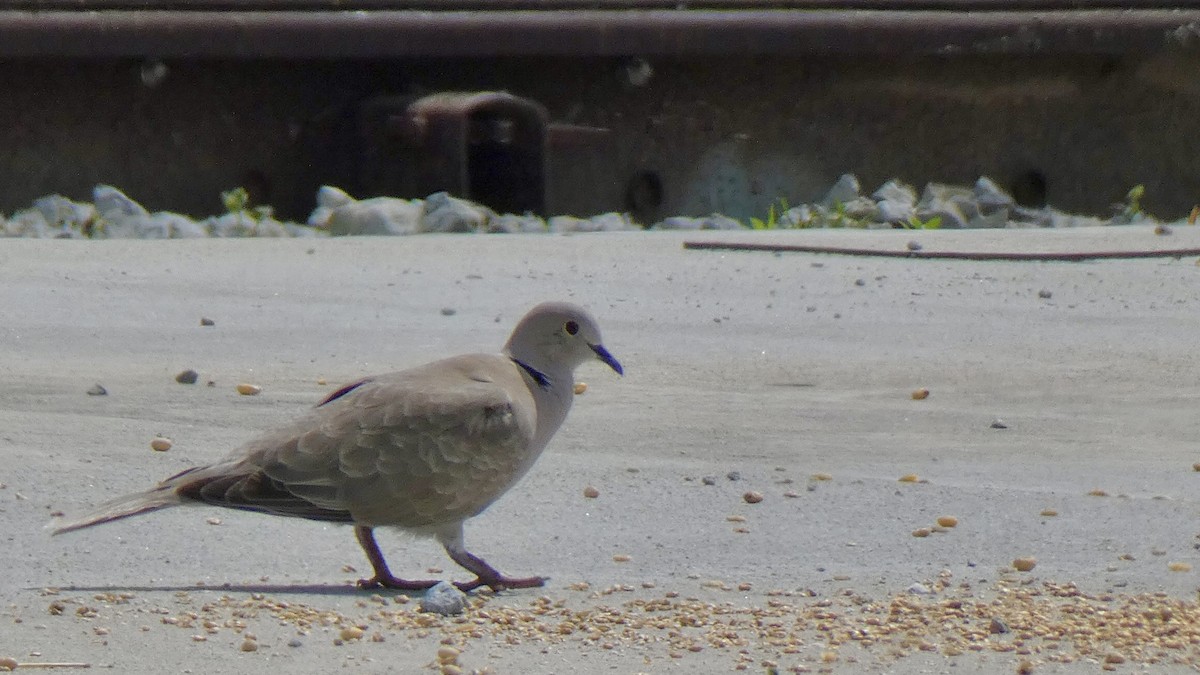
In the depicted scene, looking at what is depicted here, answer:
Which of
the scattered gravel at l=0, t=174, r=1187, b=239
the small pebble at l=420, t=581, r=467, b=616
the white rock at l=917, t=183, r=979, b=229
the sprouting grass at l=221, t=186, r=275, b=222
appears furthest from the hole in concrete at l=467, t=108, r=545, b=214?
the small pebble at l=420, t=581, r=467, b=616

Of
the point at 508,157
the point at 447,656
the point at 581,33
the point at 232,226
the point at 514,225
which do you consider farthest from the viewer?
the point at 508,157

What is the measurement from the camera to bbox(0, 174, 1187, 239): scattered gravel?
10617 mm

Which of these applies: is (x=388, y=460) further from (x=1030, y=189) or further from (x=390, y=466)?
(x=1030, y=189)

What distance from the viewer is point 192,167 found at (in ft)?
38.3

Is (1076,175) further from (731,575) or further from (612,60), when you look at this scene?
(731,575)

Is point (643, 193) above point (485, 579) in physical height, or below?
below

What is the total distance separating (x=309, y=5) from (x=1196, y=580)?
776cm

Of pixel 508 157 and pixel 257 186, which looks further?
pixel 508 157

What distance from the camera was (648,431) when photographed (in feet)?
21.1

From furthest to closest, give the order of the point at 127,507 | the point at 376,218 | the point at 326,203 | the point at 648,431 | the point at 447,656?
the point at 326,203, the point at 376,218, the point at 648,431, the point at 127,507, the point at 447,656

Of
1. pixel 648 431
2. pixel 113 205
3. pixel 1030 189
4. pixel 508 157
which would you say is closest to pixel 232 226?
pixel 113 205

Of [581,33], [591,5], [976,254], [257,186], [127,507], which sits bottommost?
[257,186]

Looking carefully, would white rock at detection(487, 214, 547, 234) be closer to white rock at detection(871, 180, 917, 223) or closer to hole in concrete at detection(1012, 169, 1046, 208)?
white rock at detection(871, 180, 917, 223)

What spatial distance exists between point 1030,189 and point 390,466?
362 inches
